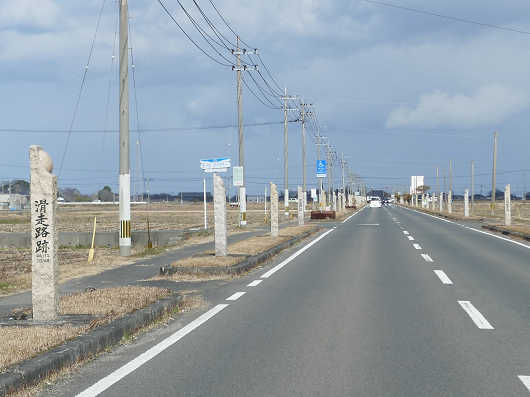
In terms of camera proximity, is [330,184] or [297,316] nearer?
[297,316]

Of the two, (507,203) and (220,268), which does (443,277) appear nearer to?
(220,268)

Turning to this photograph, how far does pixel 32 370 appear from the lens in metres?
5.66

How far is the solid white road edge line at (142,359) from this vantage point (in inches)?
221

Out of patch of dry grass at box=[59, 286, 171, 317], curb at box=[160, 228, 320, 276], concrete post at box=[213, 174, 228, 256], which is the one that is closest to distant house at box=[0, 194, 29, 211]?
concrete post at box=[213, 174, 228, 256]

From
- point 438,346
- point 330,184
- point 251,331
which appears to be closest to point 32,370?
point 251,331

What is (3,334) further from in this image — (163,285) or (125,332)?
(163,285)

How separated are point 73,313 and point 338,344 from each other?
11.4 feet

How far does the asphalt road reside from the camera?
18.6 ft

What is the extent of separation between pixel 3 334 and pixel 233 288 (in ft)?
19.2

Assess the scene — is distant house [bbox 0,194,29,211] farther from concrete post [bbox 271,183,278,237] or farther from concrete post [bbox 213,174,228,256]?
concrete post [bbox 213,174,228,256]

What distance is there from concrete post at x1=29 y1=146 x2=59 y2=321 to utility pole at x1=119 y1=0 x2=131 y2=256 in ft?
38.5

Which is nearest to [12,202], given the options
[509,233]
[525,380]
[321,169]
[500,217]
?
[321,169]

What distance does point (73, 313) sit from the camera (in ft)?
27.9

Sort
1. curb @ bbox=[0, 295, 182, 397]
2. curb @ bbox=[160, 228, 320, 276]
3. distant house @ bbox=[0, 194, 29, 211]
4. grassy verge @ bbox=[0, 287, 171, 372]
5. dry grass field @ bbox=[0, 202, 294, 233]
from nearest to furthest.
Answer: curb @ bbox=[0, 295, 182, 397] → grassy verge @ bbox=[0, 287, 171, 372] → curb @ bbox=[160, 228, 320, 276] → dry grass field @ bbox=[0, 202, 294, 233] → distant house @ bbox=[0, 194, 29, 211]
